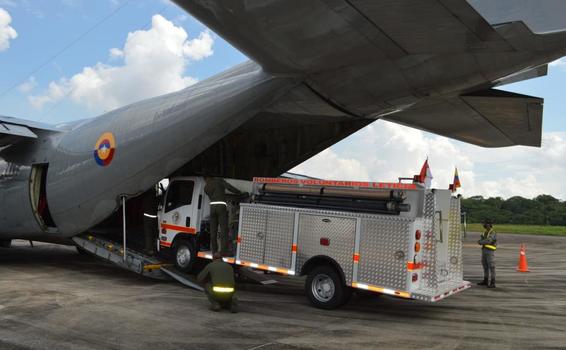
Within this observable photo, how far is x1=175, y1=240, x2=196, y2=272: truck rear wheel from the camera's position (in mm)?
10938

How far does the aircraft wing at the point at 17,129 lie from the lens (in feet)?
42.2

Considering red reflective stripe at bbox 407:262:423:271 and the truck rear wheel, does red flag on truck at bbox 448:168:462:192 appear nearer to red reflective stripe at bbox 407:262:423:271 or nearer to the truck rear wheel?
red reflective stripe at bbox 407:262:423:271

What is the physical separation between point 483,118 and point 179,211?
7.63 meters

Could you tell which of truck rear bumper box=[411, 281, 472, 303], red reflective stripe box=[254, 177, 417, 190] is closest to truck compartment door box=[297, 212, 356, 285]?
red reflective stripe box=[254, 177, 417, 190]

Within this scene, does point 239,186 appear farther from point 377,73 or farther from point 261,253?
point 377,73

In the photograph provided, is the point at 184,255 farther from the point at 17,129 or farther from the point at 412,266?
the point at 17,129

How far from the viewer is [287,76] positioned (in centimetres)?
911

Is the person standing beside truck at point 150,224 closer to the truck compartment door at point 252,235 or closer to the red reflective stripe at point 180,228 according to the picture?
the red reflective stripe at point 180,228

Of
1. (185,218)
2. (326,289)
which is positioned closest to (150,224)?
(185,218)

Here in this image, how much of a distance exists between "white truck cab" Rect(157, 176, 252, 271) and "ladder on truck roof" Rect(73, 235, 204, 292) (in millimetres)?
471

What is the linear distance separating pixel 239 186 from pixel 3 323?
567 centimetres

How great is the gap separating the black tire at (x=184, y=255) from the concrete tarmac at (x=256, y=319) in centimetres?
49

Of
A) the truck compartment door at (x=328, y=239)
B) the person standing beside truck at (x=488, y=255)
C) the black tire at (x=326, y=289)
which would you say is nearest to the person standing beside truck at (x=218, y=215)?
the truck compartment door at (x=328, y=239)

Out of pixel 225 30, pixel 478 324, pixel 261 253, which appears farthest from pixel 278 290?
pixel 225 30
